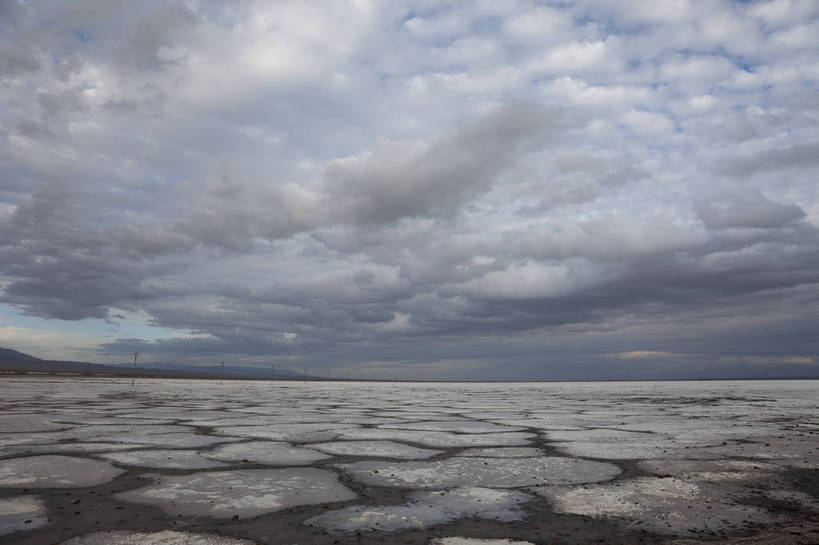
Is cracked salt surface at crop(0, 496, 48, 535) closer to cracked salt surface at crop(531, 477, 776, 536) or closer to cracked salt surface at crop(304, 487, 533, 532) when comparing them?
cracked salt surface at crop(304, 487, 533, 532)

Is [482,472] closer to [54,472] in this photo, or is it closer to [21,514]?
[21,514]

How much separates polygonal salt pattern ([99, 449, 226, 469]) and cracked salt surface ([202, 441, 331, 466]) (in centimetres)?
12

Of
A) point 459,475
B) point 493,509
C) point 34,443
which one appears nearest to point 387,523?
point 493,509

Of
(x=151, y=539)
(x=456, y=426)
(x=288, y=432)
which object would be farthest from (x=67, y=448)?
(x=456, y=426)

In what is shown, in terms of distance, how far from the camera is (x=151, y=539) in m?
1.80

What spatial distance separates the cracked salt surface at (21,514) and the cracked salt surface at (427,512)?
106 cm

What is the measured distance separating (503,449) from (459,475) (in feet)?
3.34

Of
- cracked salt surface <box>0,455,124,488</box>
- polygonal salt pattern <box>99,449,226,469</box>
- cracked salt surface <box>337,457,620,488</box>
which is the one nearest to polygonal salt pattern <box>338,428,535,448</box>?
cracked salt surface <box>337,457,620,488</box>

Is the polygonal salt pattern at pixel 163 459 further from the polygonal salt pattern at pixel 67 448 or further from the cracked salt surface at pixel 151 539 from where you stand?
the cracked salt surface at pixel 151 539

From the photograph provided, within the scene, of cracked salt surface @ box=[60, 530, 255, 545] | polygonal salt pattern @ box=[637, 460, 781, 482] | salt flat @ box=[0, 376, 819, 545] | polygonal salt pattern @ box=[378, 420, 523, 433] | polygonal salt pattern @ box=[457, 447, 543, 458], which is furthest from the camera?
polygonal salt pattern @ box=[378, 420, 523, 433]

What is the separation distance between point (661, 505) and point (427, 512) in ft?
3.44

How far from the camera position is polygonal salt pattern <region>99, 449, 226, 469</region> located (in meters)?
3.13

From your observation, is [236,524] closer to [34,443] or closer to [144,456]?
[144,456]

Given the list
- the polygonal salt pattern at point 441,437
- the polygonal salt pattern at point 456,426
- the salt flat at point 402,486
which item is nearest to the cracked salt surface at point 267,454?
the salt flat at point 402,486
